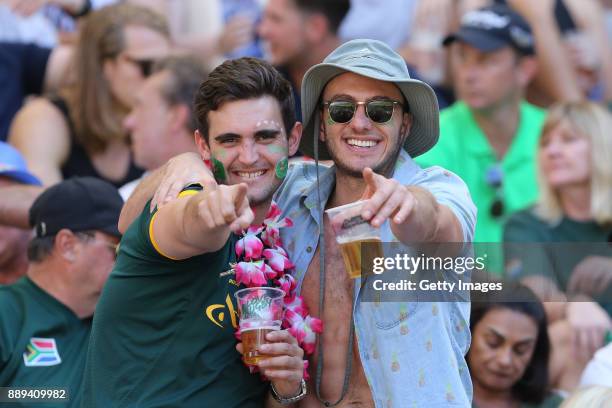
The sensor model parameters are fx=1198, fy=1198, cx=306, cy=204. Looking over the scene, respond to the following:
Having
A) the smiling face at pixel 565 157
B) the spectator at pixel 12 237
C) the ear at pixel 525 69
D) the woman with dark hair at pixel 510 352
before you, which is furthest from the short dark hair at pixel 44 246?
the ear at pixel 525 69

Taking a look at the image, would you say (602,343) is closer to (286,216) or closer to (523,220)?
(523,220)

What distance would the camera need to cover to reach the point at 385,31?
781 cm

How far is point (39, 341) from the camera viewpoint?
5020 millimetres

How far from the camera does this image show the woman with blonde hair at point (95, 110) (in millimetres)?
6617

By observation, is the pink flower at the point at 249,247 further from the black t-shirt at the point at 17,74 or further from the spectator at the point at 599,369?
the black t-shirt at the point at 17,74

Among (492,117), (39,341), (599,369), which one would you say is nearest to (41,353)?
(39,341)

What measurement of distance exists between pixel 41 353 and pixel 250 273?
1.31 meters

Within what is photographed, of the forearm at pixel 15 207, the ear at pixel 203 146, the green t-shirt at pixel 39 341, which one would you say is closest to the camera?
the ear at pixel 203 146

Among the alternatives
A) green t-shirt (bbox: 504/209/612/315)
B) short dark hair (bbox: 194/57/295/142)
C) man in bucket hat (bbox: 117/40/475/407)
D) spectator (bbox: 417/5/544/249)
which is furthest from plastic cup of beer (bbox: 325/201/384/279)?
spectator (bbox: 417/5/544/249)

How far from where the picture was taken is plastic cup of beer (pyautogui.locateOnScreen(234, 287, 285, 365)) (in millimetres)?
3941

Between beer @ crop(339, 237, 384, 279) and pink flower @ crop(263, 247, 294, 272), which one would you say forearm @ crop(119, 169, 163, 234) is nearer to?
pink flower @ crop(263, 247, 294, 272)

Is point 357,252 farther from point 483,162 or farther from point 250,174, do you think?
point 483,162

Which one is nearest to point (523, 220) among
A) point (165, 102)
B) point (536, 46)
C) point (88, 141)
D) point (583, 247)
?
point (583, 247)

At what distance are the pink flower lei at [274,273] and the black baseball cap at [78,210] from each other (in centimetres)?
112
